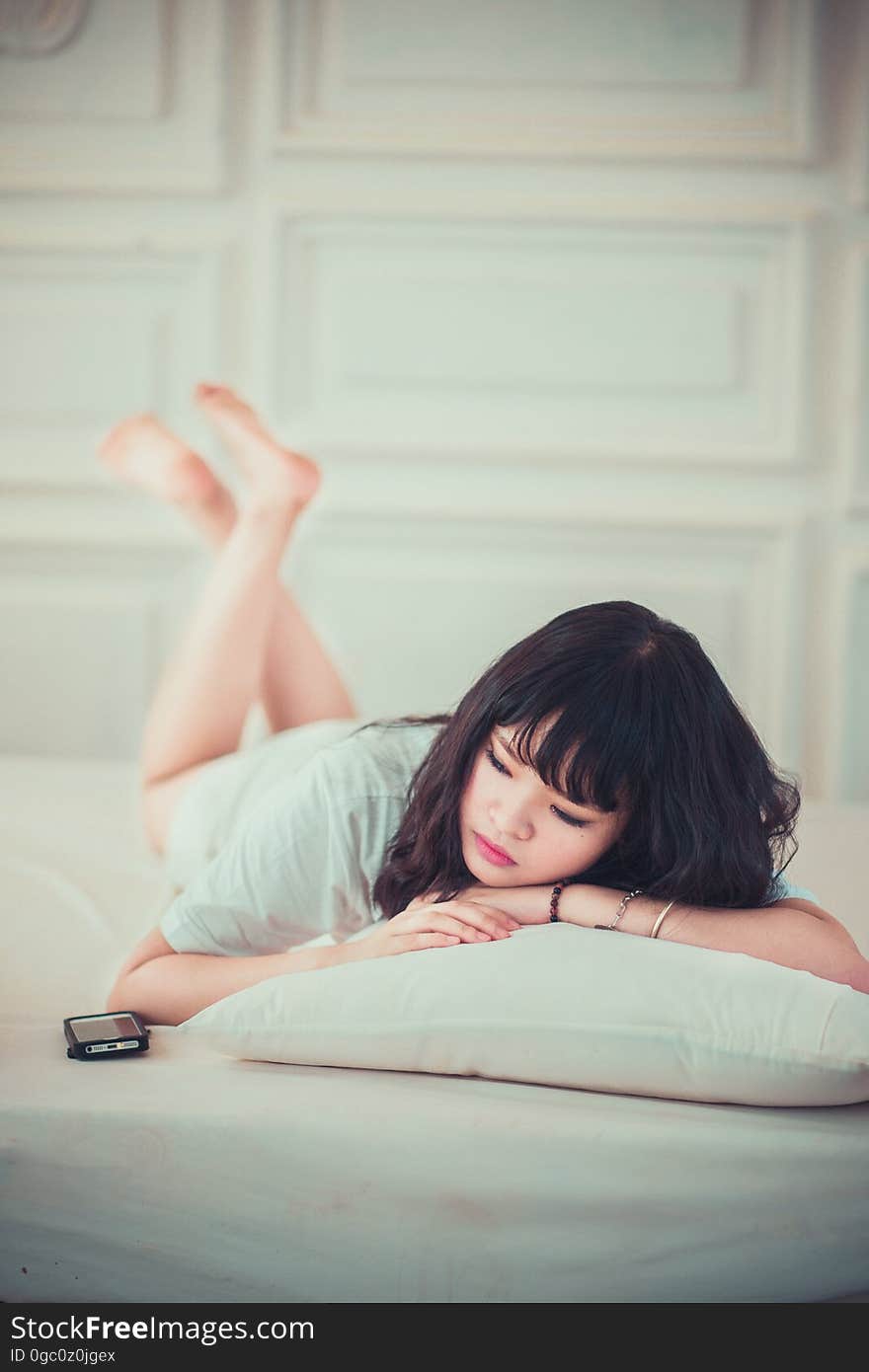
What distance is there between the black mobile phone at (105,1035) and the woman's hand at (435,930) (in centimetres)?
18

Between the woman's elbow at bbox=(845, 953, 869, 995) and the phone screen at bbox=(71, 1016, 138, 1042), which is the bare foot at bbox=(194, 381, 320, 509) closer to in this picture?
the phone screen at bbox=(71, 1016, 138, 1042)

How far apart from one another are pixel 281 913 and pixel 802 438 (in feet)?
6.25

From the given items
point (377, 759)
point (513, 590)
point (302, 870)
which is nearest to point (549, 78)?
point (513, 590)

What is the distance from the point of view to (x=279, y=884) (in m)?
1.22

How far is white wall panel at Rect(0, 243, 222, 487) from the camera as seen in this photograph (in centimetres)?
279

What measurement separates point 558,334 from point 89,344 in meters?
1.03

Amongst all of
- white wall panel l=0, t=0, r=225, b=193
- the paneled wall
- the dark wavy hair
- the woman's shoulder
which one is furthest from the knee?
white wall panel l=0, t=0, r=225, b=193

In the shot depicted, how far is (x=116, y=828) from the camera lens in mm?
1781

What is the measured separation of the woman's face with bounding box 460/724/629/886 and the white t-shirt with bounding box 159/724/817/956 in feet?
0.48

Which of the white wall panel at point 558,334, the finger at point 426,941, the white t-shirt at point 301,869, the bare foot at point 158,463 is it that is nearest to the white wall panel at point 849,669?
A: the white wall panel at point 558,334

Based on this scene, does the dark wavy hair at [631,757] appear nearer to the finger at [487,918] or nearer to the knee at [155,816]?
the finger at [487,918]

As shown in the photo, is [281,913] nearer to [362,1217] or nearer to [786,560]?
[362,1217]

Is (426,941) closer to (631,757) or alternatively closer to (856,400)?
(631,757)

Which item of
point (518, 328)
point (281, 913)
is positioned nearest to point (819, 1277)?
point (281, 913)
